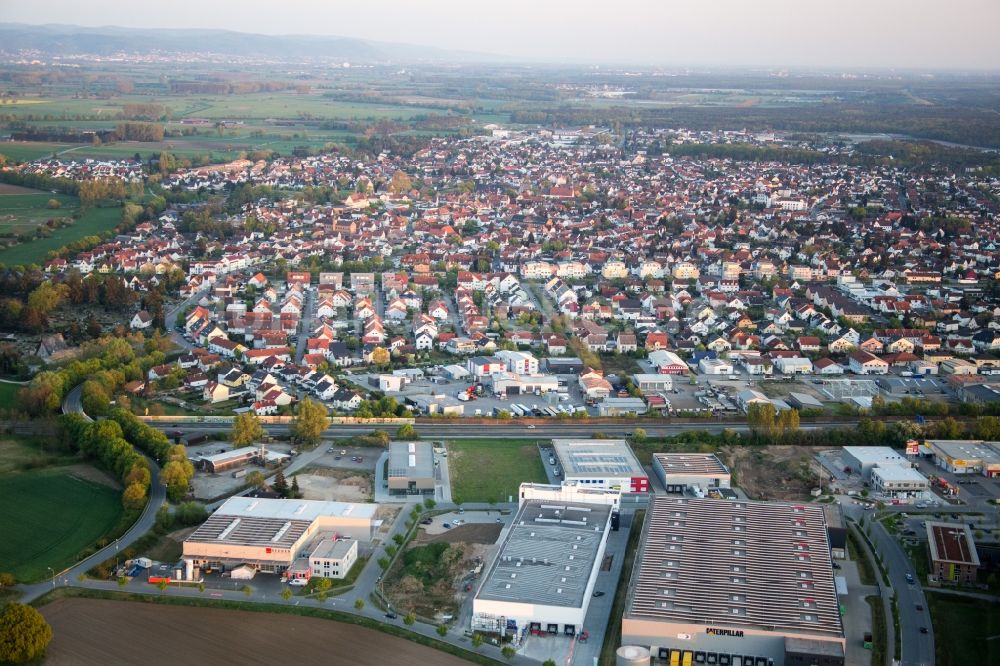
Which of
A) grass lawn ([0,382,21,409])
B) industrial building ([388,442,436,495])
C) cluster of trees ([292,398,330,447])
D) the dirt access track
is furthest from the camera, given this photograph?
grass lawn ([0,382,21,409])

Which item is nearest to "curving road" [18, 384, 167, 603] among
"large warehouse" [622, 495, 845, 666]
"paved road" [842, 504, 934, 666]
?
"large warehouse" [622, 495, 845, 666]

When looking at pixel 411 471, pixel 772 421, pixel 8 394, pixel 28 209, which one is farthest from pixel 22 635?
pixel 28 209

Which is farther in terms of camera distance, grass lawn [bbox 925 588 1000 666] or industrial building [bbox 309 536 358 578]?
industrial building [bbox 309 536 358 578]

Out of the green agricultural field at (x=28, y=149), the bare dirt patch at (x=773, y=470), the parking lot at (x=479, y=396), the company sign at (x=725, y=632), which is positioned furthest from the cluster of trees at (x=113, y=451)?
the green agricultural field at (x=28, y=149)

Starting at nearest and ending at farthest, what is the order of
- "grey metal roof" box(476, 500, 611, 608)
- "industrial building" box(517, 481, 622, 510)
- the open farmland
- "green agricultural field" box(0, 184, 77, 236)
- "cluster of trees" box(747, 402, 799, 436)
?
"grey metal roof" box(476, 500, 611, 608)
"industrial building" box(517, 481, 622, 510)
"cluster of trees" box(747, 402, 799, 436)
the open farmland
"green agricultural field" box(0, 184, 77, 236)

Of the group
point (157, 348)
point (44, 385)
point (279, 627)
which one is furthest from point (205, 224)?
point (279, 627)

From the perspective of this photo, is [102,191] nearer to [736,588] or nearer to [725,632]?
[736,588]

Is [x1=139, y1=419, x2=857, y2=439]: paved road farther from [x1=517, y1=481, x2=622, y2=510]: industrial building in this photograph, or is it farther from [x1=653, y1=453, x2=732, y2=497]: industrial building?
[x1=517, y1=481, x2=622, y2=510]: industrial building

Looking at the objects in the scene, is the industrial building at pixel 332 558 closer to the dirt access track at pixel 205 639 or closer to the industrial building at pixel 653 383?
the dirt access track at pixel 205 639
